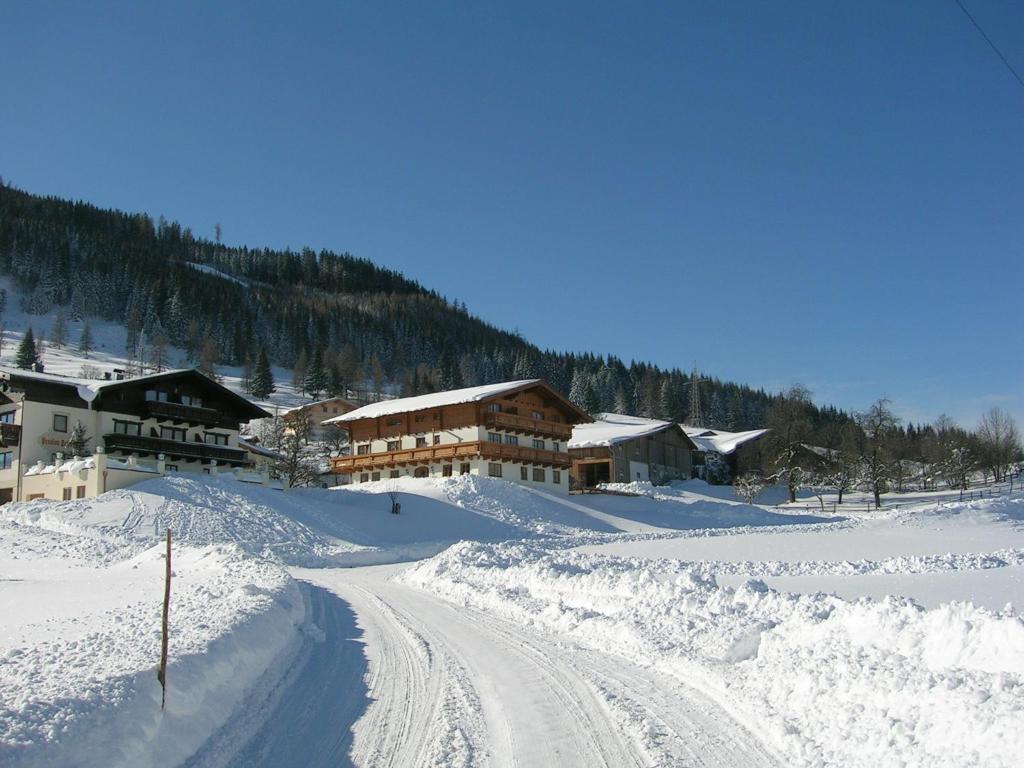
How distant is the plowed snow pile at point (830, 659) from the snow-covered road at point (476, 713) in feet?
1.94

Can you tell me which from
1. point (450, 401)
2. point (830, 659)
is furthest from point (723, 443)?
point (830, 659)

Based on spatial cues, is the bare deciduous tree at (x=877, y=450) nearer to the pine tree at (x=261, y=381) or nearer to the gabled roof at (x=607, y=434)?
the gabled roof at (x=607, y=434)

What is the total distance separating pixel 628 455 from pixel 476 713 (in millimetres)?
66328

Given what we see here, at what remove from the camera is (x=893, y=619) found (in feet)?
33.5

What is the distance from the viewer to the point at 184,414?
168ft

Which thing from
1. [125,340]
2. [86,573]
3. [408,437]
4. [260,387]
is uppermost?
[125,340]

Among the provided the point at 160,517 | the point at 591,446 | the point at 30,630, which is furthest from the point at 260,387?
the point at 30,630

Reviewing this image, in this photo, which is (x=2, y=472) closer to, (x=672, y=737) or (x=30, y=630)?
(x=30, y=630)

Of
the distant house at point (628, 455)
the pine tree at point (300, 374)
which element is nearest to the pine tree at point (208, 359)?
the pine tree at point (300, 374)

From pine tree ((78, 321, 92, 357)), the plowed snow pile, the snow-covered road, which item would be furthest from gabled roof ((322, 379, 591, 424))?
pine tree ((78, 321, 92, 357))

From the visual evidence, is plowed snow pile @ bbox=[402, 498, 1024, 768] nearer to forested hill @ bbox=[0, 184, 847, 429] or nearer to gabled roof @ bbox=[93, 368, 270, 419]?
gabled roof @ bbox=[93, 368, 270, 419]

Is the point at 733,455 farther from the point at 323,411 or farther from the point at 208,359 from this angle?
the point at 208,359

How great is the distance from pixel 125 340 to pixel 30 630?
140 metres

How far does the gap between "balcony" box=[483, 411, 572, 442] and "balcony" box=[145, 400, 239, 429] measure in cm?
1813
